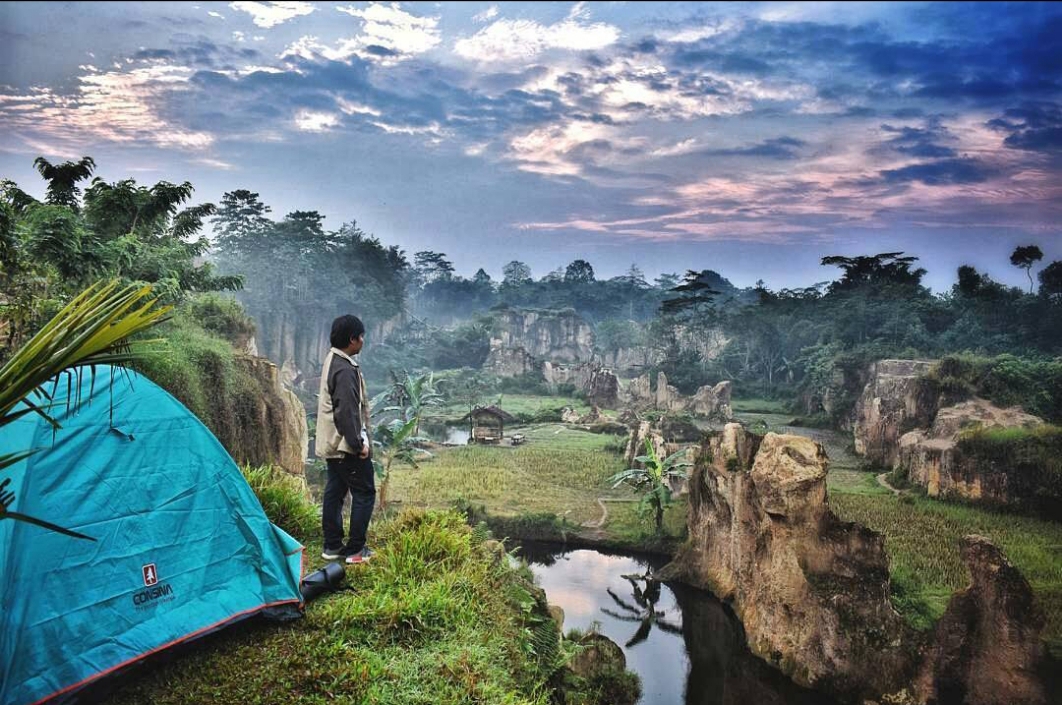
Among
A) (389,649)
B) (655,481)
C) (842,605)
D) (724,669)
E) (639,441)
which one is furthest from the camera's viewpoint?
(639,441)

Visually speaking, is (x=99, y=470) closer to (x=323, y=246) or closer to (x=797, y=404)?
(x=797, y=404)

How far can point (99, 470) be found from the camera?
3375 millimetres

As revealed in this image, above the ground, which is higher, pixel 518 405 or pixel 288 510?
pixel 288 510

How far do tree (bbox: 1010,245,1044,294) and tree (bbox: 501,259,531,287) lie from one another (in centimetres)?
3097

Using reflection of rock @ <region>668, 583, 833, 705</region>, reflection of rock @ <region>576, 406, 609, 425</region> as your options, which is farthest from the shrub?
reflection of rock @ <region>576, 406, 609, 425</region>

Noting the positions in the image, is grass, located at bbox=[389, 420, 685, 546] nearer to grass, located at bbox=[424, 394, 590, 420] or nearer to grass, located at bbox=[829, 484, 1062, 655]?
grass, located at bbox=[424, 394, 590, 420]

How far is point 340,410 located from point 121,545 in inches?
55.1

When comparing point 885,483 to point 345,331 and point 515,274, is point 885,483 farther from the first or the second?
point 515,274

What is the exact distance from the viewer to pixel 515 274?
4303 cm

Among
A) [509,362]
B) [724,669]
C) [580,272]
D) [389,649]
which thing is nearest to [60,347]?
[389,649]

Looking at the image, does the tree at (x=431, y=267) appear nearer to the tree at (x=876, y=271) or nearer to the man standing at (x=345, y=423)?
the tree at (x=876, y=271)

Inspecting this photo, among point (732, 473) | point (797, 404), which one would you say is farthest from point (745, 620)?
point (797, 404)

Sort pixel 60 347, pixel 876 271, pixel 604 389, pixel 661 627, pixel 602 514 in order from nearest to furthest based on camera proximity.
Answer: pixel 60 347 < pixel 661 627 < pixel 602 514 < pixel 876 271 < pixel 604 389

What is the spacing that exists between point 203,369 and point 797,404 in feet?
45.7
